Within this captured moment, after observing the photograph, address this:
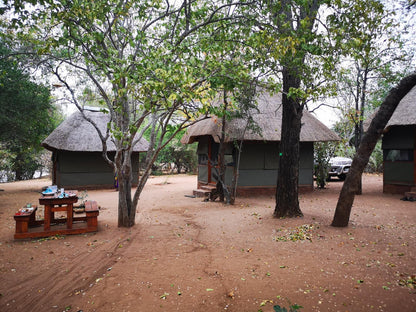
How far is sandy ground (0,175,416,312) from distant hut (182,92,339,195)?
4765 millimetres

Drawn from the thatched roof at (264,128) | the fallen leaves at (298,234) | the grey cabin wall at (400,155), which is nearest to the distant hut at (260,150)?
the thatched roof at (264,128)

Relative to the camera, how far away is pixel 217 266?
4000 millimetres

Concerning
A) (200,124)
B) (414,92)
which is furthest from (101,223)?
(414,92)

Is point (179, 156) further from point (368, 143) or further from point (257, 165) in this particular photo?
point (368, 143)

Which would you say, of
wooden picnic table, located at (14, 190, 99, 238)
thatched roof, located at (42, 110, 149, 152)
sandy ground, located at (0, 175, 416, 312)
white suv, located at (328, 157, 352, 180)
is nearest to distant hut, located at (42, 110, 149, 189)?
thatched roof, located at (42, 110, 149, 152)

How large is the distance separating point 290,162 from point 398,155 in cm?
709

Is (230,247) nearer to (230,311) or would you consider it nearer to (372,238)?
(230,311)

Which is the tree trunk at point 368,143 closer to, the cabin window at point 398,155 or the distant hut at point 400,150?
the distant hut at point 400,150

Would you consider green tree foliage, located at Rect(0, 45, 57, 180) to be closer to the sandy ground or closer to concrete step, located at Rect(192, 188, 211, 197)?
the sandy ground

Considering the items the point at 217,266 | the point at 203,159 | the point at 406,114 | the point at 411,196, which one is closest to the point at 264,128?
the point at 203,159

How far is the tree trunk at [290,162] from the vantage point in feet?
21.6

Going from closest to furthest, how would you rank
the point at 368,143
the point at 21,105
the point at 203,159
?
the point at 368,143 < the point at 21,105 < the point at 203,159

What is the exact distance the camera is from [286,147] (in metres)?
6.71

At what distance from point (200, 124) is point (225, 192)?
402 cm
